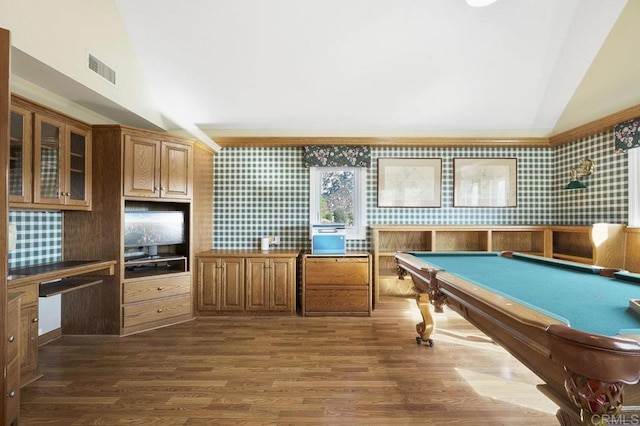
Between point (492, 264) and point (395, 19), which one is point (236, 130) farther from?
point (492, 264)

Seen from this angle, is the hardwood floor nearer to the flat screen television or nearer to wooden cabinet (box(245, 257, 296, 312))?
wooden cabinet (box(245, 257, 296, 312))

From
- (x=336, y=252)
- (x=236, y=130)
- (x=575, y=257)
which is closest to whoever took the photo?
(x=575, y=257)

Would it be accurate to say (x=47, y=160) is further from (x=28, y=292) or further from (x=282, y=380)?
(x=282, y=380)

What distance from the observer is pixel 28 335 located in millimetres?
2338

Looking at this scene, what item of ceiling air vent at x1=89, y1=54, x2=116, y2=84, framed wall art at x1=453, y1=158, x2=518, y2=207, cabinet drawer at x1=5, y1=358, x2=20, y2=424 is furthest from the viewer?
framed wall art at x1=453, y1=158, x2=518, y2=207

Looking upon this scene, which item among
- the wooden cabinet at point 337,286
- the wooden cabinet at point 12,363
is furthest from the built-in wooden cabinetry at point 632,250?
the wooden cabinet at point 12,363

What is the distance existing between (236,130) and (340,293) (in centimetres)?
286

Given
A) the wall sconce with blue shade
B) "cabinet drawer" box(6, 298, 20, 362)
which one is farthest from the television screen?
the wall sconce with blue shade

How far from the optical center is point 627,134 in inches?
128

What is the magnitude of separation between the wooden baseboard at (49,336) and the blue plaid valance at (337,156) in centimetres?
360

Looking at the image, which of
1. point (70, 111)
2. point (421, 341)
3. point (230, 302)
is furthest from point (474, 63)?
point (70, 111)

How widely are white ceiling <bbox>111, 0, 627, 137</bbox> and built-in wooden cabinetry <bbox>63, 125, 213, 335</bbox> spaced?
2.72 ft

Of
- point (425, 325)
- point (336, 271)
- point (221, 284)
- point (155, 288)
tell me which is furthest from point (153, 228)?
point (425, 325)

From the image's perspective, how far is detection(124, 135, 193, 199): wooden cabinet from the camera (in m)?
3.34
